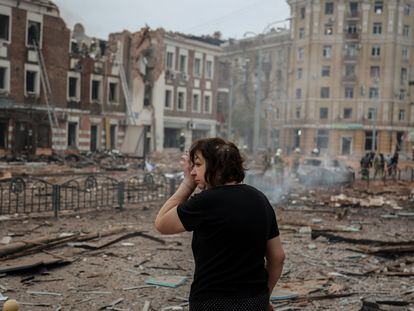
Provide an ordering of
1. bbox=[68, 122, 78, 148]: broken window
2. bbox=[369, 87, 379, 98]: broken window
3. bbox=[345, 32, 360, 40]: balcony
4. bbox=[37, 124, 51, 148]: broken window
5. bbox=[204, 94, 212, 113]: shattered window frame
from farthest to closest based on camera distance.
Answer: bbox=[345, 32, 360, 40]: balcony, bbox=[369, 87, 379, 98]: broken window, bbox=[204, 94, 212, 113]: shattered window frame, bbox=[68, 122, 78, 148]: broken window, bbox=[37, 124, 51, 148]: broken window

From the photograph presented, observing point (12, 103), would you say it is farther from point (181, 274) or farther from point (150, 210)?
point (181, 274)

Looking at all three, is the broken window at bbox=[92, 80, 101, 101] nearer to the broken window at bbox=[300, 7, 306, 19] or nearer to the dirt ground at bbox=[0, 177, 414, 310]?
the dirt ground at bbox=[0, 177, 414, 310]

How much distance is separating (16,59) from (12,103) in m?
3.30

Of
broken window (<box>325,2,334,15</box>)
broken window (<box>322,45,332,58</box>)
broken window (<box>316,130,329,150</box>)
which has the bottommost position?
broken window (<box>316,130,329,150</box>)

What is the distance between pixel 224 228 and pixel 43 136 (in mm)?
34772

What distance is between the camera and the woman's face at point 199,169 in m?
2.78

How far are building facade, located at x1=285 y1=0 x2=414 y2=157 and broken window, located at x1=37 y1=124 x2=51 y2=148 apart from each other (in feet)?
132

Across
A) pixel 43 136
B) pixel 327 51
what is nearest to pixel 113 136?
pixel 43 136

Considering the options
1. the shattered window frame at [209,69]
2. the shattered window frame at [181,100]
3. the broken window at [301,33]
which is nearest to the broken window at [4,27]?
the shattered window frame at [181,100]

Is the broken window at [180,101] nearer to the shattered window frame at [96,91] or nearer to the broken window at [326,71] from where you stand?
the shattered window frame at [96,91]

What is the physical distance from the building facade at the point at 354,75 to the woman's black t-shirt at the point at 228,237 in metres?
64.9

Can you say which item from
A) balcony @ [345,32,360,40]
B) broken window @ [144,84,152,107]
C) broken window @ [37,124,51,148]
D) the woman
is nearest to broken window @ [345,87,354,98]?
balcony @ [345,32,360,40]

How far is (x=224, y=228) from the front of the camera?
8.83 ft

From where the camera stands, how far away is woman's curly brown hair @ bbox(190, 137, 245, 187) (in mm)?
2725
